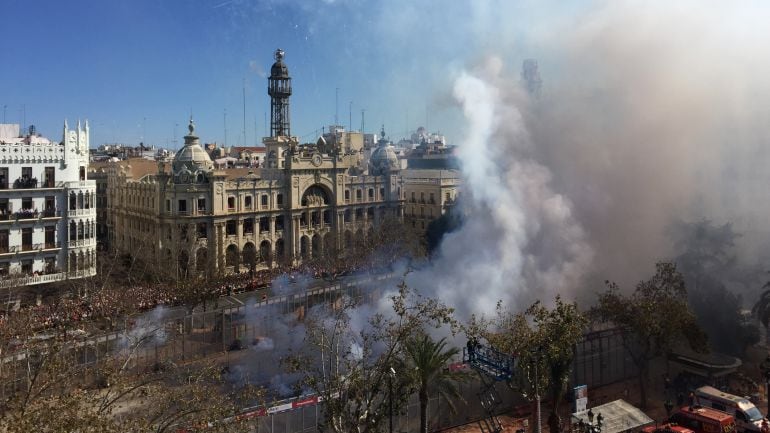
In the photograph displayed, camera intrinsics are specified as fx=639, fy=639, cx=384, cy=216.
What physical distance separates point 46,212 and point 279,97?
4641cm

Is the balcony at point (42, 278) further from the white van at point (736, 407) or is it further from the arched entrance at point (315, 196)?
the white van at point (736, 407)

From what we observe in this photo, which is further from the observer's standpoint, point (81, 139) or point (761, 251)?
point (81, 139)

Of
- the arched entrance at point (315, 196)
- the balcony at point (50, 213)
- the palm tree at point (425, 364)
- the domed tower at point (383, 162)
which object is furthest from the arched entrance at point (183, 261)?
the palm tree at point (425, 364)

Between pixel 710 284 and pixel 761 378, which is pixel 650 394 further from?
pixel 710 284

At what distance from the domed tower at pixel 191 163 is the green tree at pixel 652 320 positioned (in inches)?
1441

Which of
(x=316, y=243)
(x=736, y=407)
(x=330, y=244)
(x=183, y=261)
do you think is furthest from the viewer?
(x=316, y=243)

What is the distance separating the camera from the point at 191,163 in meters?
52.2

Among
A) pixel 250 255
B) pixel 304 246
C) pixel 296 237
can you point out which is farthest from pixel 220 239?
pixel 304 246

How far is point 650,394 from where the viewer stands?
24938 millimetres

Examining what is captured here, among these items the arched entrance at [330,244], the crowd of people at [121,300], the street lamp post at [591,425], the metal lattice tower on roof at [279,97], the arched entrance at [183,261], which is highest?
the metal lattice tower on roof at [279,97]

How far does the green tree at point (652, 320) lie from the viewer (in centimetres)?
2231

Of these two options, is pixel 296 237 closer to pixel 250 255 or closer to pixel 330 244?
pixel 330 244

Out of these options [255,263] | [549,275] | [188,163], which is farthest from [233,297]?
[549,275]

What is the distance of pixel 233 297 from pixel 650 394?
2960 cm
